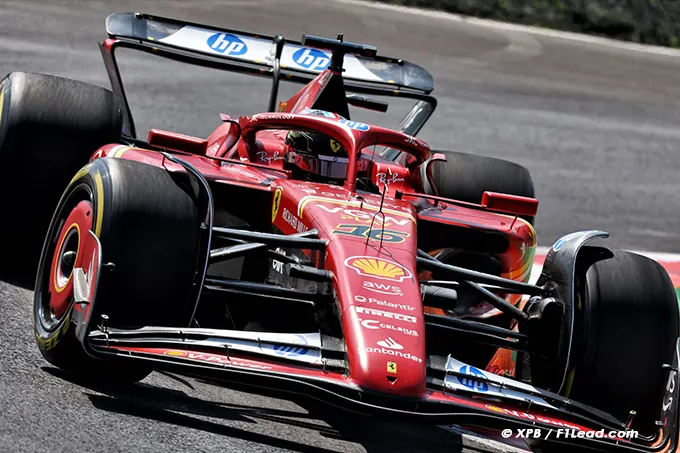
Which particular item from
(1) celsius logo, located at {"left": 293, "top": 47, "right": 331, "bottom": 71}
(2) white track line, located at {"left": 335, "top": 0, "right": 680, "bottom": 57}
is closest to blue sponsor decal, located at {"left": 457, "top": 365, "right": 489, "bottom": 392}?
(1) celsius logo, located at {"left": 293, "top": 47, "right": 331, "bottom": 71}

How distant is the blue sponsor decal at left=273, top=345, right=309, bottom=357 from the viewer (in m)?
5.14

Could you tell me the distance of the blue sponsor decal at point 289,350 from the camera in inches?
202

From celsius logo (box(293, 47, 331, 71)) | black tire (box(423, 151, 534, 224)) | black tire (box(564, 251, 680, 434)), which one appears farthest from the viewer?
celsius logo (box(293, 47, 331, 71))

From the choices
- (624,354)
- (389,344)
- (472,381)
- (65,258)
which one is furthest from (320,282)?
(624,354)

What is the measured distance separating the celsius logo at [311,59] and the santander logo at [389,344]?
13.7 feet

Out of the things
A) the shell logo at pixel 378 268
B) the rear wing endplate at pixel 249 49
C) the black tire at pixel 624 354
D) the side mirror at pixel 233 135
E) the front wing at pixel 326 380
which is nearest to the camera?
the front wing at pixel 326 380

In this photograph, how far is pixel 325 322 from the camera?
5.79 metres

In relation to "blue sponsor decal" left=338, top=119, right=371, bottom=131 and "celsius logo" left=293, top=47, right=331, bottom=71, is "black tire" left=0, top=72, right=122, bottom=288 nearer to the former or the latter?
"blue sponsor decal" left=338, top=119, right=371, bottom=131

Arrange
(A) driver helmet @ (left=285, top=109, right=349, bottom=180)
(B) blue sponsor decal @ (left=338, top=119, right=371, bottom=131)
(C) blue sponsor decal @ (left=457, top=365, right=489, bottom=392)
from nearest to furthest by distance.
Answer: (C) blue sponsor decal @ (left=457, top=365, right=489, bottom=392) → (B) blue sponsor decal @ (left=338, top=119, right=371, bottom=131) → (A) driver helmet @ (left=285, top=109, right=349, bottom=180)

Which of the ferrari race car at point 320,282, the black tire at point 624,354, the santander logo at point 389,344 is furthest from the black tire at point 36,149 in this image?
the black tire at point 624,354

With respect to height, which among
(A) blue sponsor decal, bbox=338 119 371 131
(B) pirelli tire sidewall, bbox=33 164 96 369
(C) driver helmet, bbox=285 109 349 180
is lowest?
(B) pirelli tire sidewall, bbox=33 164 96 369

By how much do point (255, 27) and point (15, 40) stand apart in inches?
130

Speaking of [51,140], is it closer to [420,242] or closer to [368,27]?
[420,242]

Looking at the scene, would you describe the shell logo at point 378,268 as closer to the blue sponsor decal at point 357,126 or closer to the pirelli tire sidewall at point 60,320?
the pirelli tire sidewall at point 60,320
